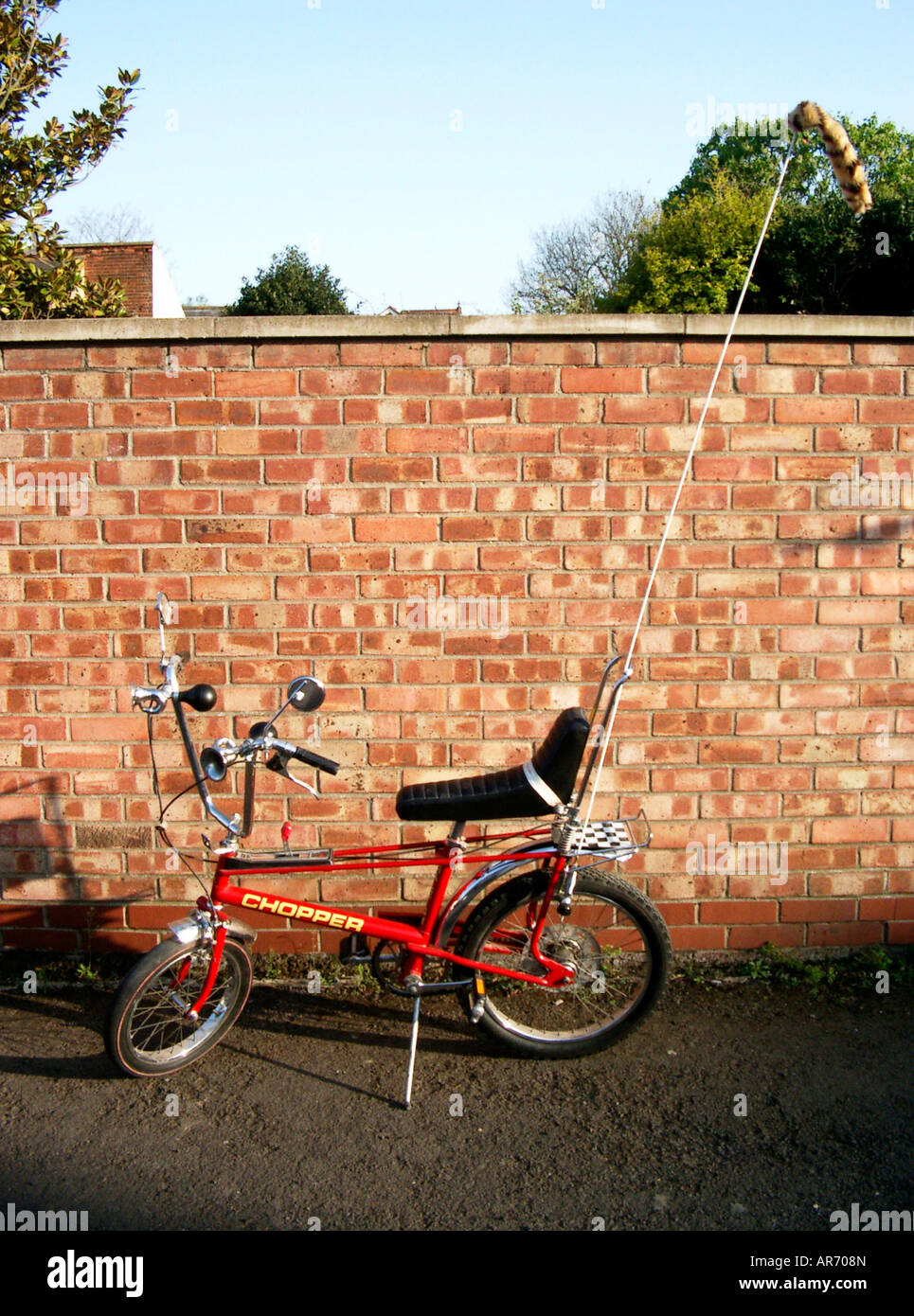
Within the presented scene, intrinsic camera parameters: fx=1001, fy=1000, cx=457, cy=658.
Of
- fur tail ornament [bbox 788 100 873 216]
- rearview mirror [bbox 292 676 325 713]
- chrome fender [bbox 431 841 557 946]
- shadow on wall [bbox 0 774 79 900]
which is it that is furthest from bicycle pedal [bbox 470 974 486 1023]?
fur tail ornament [bbox 788 100 873 216]

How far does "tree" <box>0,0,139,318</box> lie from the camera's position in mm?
5336

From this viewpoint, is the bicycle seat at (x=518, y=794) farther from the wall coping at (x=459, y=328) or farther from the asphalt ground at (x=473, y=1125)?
the wall coping at (x=459, y=328)

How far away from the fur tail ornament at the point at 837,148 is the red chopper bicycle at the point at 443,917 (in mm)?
1834

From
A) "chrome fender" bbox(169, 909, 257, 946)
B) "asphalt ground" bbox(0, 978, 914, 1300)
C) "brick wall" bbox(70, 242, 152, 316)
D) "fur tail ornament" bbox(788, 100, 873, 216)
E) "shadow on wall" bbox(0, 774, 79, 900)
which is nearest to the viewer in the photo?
"asphalt ground" bbox(0, 978, 914, 1300)

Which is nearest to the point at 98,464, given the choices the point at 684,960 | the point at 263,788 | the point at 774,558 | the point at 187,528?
the point at 187,528

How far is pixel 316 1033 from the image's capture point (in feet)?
11.8

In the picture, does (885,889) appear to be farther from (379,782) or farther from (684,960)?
(379,782)

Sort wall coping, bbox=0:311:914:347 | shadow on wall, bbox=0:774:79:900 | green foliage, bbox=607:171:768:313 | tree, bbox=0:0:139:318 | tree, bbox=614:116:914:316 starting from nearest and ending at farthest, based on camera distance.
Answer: wall coping, bbox=0:311:914:347, shadow on wall, bbox=0:774:79:900, tree, bbox=0:0:139:318, tree, bbox=614:116:914:316, green foliage, bbox=607:171:768:313

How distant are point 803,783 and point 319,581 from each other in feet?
6.76

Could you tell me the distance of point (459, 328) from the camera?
3.79m

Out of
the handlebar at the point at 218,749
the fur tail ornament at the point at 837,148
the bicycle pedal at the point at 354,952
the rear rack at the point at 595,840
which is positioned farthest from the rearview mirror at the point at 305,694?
the fur tail ornament at the point at 837,148

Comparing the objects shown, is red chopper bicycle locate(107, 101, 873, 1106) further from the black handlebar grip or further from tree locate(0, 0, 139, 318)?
tree locate(0, 0, 139, 318)

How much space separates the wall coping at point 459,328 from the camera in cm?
378

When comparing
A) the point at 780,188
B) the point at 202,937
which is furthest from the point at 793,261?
the point at 202,937
